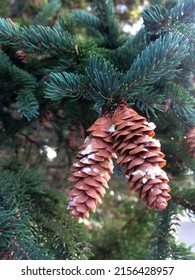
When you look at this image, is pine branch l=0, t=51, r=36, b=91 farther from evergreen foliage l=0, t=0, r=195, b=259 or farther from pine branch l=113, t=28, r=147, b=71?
pine branch l=113, t=28, r=147, b=71

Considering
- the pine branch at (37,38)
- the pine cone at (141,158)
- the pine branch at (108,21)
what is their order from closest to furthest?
the pine cone at (141,158) < the pine branch at (37,38) < the pine branch at (108,21)

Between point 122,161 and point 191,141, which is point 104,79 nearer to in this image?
point 122,161

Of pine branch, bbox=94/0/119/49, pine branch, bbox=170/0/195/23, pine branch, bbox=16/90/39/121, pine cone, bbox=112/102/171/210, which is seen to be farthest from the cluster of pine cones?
pine branch, bbox=94/0/119/49

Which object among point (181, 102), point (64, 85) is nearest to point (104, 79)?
point (64, 85)

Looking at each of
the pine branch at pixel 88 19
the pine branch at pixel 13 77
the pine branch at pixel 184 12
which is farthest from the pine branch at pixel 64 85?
the pine branch at pixel 88 19

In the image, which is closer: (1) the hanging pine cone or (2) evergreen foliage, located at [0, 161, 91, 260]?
(2) evergreen foliage, located at [0, 161, 91, 260]

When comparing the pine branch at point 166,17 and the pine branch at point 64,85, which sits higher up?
the pine branch at point 166,17

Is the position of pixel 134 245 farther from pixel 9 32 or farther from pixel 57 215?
pixel 9 32

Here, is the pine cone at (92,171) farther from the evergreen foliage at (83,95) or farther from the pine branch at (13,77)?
the pine branch at (13,77)
